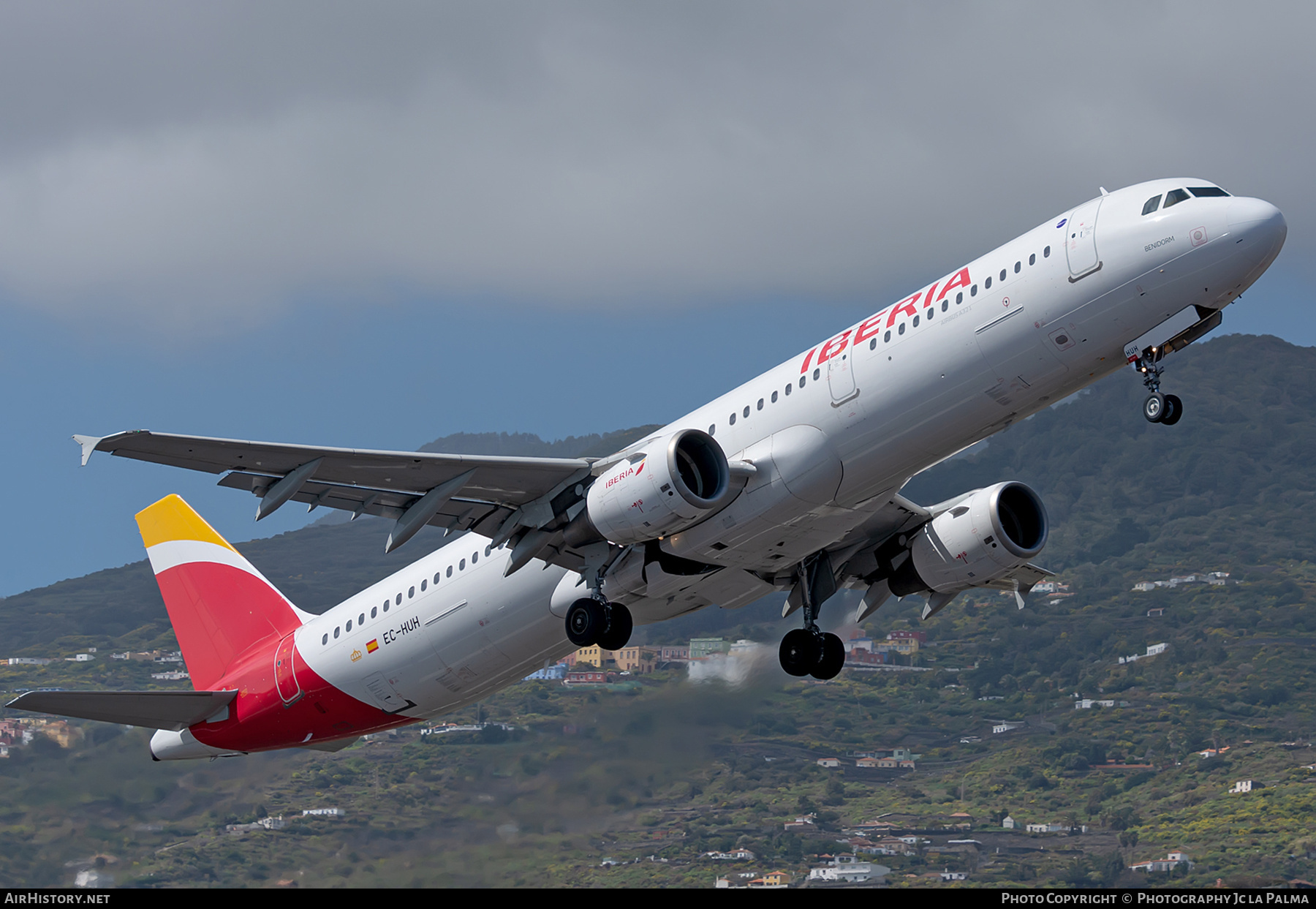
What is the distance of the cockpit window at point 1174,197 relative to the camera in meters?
24.5

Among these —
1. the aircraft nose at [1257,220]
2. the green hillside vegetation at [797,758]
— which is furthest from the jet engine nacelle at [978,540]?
the aircraft nose at [1257,220]

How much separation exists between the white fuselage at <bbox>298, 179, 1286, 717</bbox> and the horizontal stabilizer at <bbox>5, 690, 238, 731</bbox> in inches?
265

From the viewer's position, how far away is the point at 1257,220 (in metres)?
23.7

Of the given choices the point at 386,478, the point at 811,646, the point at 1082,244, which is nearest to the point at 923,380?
the point at 1082,244

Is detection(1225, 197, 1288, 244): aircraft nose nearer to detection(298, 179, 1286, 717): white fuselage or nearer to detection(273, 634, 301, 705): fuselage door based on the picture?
detection(298, 179, 1286, 717): white fuselage

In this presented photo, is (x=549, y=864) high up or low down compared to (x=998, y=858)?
up

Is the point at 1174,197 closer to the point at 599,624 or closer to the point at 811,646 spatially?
the point at 599,624

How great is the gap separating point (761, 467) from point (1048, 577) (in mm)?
10670

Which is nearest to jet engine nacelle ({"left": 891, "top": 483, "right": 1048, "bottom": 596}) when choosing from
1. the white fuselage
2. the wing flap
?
the white fuselage

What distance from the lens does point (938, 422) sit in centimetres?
2572

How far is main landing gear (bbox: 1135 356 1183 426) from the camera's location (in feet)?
79.8

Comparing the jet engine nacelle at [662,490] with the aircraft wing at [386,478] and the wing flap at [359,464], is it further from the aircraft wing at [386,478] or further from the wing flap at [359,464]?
the aircraft wing at [386,478]

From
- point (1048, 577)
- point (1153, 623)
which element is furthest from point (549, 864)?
point (1153, 623)

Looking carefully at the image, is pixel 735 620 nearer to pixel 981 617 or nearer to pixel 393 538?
pixel 981 617
